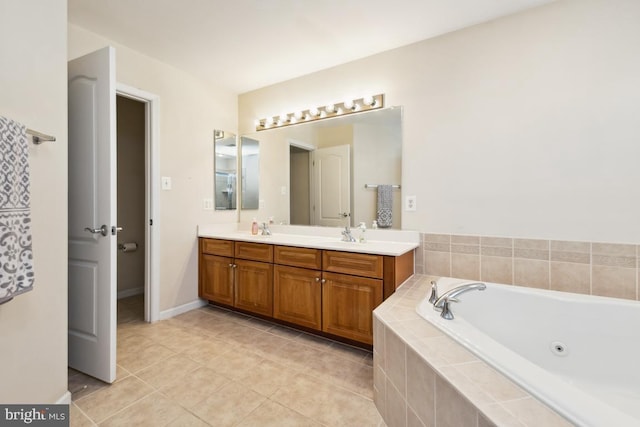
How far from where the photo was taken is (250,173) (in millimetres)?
3266

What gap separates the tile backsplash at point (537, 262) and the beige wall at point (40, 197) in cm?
226

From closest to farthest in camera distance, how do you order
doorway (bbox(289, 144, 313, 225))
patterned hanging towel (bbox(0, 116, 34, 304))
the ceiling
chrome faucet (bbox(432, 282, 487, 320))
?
patterned hanging towel (bbox(0, 116, 34, 304)) → chrome faucet (bbox(432, 282, 487, 320)) → the ceiling → doorway (bbox(289, 144, 313, 225))

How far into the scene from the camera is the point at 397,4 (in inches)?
73.1

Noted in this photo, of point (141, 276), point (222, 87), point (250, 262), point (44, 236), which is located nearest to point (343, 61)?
point (222, 87)

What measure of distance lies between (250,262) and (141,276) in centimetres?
195

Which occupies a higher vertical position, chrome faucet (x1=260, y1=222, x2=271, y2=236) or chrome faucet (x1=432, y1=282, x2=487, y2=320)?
chrome faucet (x1=260, y1=222, x2=271, y2=236)

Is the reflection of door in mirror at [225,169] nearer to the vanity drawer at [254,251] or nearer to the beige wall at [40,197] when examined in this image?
the vanity drawer at [254,251]

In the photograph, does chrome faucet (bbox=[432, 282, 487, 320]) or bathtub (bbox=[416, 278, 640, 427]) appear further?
chrome faucet (bbox=[432, 282, 487, 320])

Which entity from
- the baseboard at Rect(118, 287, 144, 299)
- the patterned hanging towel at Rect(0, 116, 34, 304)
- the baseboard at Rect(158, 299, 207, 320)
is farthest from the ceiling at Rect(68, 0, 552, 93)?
the baseboard at Rect(118, 287, 144, 299)

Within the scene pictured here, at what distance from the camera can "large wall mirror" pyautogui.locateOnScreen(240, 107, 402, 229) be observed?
242 centimetres

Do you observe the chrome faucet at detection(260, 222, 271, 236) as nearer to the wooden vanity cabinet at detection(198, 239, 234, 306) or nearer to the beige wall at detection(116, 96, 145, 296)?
the wooden vanity cabinet at detection(198, 239, 234, 306)

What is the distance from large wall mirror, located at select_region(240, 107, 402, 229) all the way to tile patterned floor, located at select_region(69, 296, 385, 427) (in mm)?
1132

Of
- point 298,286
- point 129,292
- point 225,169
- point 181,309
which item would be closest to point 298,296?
point 298,286

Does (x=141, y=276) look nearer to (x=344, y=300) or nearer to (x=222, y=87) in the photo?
(x=222, y=87)
